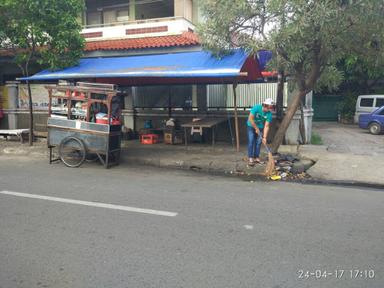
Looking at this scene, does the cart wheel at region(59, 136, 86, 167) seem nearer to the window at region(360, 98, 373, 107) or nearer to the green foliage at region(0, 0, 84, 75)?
the green foliage at region(0, 0, 84, 75)

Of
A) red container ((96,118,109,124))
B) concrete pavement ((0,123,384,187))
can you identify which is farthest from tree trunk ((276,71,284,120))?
red container ((96,118,109,124))

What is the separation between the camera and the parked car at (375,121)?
644 inches

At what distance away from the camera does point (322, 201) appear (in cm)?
639

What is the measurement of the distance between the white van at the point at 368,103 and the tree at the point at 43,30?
1394 centimetres

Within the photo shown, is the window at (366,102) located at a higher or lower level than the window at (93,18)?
lower

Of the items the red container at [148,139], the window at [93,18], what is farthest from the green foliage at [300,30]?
the window at [93,18]

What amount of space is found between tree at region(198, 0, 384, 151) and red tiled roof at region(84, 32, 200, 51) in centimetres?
362

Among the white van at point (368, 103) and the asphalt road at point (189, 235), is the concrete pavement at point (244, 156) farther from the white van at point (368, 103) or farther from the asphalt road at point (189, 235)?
→ the white van at point (368, 103)

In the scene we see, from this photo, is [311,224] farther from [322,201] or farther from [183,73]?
[183,73]

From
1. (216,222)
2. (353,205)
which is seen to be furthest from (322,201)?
(216,222)

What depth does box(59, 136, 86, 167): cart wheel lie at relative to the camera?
9.42 metres

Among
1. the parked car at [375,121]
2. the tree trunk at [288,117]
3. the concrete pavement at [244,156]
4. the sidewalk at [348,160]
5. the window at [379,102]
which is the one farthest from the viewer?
the window at [379,102]

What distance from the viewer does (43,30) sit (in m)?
11.7

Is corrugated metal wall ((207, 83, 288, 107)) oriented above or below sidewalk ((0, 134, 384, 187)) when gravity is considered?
above
